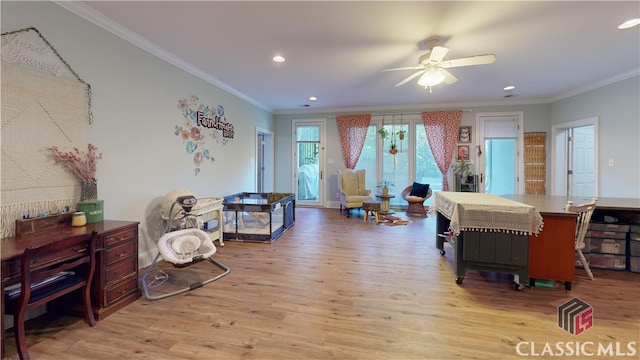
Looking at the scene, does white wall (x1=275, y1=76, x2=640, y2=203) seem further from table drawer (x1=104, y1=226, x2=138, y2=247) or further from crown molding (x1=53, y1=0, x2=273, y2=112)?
table drawer (x1=104, y1=226, x2=138, y2=247)

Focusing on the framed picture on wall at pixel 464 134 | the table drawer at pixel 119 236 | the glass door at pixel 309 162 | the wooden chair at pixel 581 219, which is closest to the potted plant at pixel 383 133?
the glass door at pixel 309 162

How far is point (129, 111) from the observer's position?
300 centimetres

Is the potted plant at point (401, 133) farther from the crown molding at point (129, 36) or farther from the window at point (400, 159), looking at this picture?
the crown molding at point (129, 36)

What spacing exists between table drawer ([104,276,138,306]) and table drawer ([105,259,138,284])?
2.3 inches

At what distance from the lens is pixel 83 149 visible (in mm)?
2486

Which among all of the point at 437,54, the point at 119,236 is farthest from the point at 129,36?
the point at 437,54

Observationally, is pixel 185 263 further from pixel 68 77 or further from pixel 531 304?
pixel 531 304

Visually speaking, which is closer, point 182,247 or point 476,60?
point 182,247

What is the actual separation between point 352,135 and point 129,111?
4.95m

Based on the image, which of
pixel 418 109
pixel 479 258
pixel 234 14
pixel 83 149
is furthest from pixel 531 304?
pixel 418 109

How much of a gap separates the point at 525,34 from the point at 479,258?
8.18ft

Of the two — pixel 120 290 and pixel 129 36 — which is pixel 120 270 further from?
pixel 129 36

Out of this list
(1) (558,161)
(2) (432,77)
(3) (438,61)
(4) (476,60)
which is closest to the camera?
(4) (476,60)

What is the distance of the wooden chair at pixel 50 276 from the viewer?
1607mm
